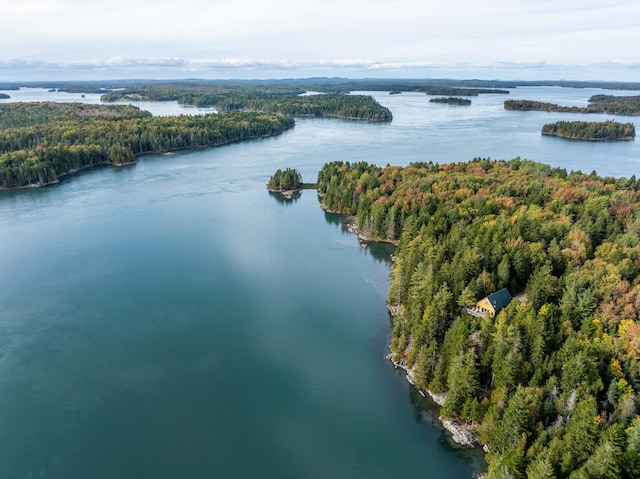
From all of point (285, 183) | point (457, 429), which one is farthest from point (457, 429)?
point (285, 183)

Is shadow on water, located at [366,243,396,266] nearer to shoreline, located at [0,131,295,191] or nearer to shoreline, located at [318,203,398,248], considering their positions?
shoreline, located at [318,203,398,248]

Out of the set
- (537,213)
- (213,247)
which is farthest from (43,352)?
(537,213)

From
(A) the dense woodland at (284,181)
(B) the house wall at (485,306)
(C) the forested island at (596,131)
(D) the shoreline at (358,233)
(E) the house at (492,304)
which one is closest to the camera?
(B) the house wall at (485,306)

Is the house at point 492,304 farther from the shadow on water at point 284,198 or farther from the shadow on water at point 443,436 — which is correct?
the shadow on water at point 284,198

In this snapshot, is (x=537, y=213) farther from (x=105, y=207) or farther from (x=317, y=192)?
(x=105, y=207)

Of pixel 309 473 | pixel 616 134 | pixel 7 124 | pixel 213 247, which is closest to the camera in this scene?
pixel 309 473

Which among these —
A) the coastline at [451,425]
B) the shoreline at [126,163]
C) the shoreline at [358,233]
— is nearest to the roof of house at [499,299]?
the coastline at [451,425]

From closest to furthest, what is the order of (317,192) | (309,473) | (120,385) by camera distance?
(309,473) < (120,385) < (317,192)
